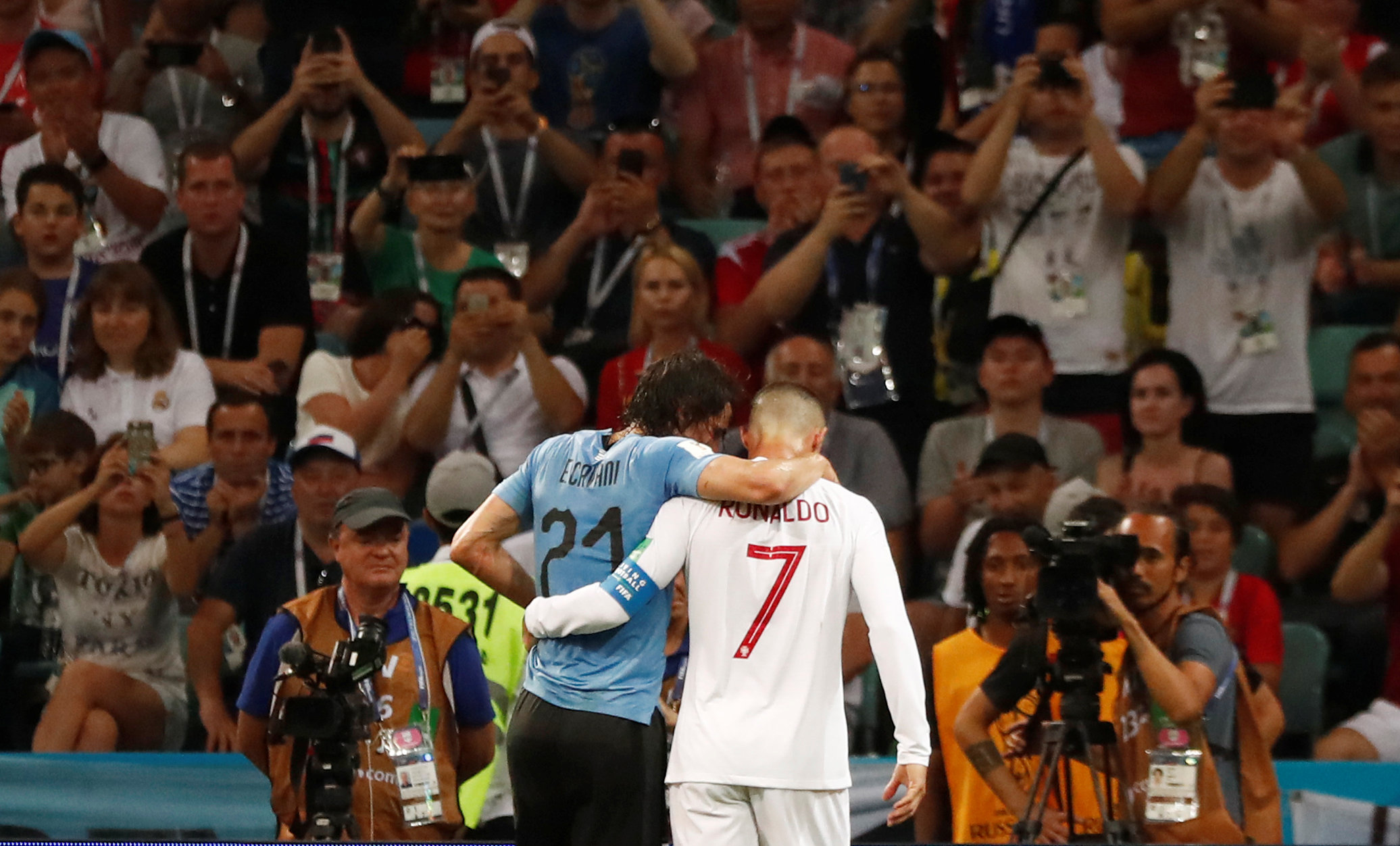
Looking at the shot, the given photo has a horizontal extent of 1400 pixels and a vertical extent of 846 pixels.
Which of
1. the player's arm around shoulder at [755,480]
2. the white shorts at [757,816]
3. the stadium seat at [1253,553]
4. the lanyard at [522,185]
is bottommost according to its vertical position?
the white shorts at [757,816]

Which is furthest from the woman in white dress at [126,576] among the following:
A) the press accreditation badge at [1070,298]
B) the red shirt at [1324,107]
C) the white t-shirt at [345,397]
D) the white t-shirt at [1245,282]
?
the red shirt at [1324,107]

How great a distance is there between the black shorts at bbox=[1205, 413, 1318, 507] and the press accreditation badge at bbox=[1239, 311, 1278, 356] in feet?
0.92

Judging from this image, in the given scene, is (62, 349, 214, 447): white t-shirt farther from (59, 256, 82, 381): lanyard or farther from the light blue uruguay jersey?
the light blue uruguay jersey

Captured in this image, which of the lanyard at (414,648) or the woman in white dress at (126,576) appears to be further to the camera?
the woman in white dress at (126,576)

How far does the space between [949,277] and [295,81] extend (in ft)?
10.1

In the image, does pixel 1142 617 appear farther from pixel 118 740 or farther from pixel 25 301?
pixel 25 301

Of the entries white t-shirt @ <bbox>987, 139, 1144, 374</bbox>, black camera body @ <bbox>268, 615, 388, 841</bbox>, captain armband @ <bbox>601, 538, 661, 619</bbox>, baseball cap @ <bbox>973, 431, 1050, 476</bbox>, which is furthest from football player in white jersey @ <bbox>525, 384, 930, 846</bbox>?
white t-shirt @ <bbox>987, 139, 1144, 374</bbox>

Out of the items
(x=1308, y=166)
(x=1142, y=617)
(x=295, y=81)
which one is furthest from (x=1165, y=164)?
(x=295, y=81)

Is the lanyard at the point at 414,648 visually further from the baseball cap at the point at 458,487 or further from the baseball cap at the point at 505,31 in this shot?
the baseball cap at the point at 505,31

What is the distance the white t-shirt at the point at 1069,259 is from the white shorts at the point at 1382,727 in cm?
174

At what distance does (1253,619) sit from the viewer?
6.88 metres

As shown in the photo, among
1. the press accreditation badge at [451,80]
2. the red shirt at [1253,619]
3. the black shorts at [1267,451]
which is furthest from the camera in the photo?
the press accreditation badge at [451,80]

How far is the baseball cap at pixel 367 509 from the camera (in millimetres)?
5410

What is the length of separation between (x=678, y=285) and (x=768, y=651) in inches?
129
